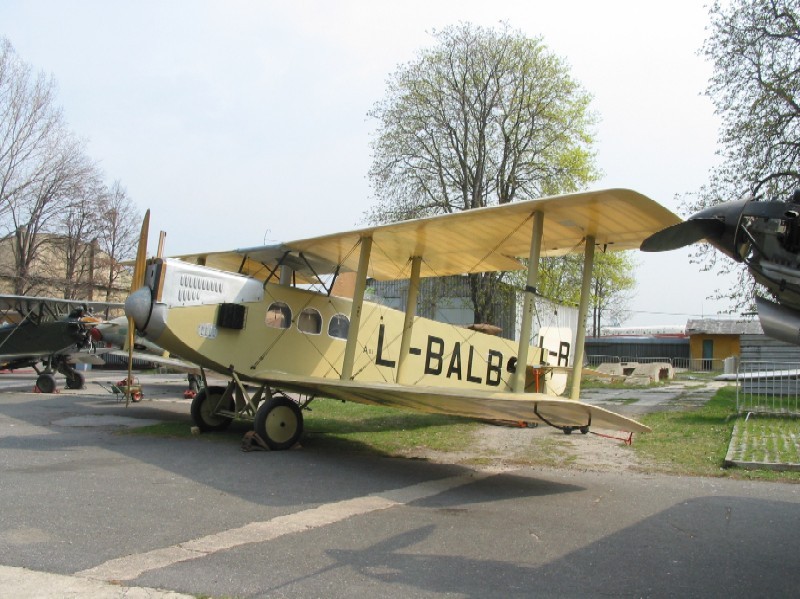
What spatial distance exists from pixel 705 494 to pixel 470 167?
79.5ft

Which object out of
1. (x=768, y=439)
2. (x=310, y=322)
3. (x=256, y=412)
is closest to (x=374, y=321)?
(x=310, y=322)

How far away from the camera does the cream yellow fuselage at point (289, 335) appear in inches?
399

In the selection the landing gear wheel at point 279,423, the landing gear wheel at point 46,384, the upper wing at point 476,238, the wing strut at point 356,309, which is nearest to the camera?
the upper wing at point 476,238

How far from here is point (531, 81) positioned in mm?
29031

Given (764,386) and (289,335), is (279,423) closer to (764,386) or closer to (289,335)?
(289,335)

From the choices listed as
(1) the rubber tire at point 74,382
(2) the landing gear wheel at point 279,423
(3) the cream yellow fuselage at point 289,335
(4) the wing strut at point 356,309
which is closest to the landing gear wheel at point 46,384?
(1) the rubber tire at point 74,382

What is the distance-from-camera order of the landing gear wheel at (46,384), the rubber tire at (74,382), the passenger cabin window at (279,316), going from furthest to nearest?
the rubber tire at (74,382)
the landing gear wheel at (46,384)
the passenger cabin window at (279,316)

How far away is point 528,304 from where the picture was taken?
8.30m

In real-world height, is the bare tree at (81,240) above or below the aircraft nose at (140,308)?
above

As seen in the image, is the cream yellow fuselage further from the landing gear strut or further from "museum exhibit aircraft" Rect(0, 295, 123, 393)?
"museum exhibit aircraft" Rect(0, 295, 123, 393)

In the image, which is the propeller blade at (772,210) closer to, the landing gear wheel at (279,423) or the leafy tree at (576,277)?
the landing gear wheel at (279,423)

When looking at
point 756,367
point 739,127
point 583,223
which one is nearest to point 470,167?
point 739,127

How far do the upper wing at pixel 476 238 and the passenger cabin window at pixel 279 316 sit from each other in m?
1.08

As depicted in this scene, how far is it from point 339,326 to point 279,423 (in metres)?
2.48
